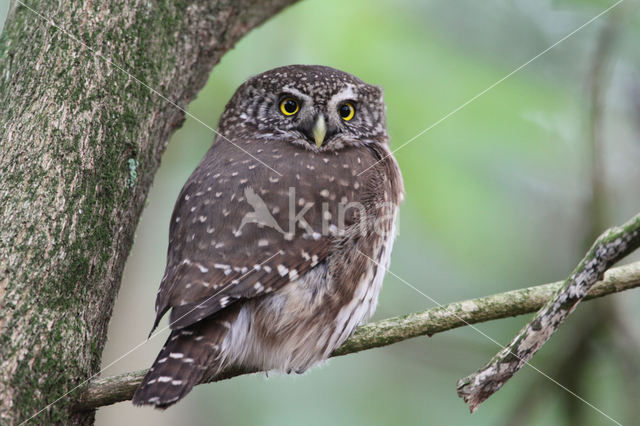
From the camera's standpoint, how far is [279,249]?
282 cm

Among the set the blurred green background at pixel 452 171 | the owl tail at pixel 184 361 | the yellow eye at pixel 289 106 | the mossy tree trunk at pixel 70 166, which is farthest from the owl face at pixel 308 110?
the owl tail at pixel 184 361

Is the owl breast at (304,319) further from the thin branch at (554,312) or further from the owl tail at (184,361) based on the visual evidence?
the thin branch at (554,312)

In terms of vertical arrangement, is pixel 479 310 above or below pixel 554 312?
below

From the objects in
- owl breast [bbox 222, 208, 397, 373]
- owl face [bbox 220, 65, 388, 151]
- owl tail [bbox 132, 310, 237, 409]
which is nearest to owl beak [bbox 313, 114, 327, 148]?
owl face [bbox 220, 65, 388, 151]

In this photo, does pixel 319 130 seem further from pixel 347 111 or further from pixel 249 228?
pixel 249 228

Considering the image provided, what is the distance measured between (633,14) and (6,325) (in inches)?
158

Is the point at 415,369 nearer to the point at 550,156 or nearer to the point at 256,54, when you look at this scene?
the point at 550,156

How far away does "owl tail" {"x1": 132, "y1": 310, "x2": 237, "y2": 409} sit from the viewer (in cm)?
229

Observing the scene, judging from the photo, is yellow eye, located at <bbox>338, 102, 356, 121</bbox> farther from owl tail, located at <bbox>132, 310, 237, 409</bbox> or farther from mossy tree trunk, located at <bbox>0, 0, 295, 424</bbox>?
owl tail, located at <bbox>132, 310, 237, 409</bbox>

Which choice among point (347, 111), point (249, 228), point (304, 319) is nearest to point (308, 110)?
point (347, 111)

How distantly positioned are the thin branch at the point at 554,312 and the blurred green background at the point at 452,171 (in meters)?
1.86

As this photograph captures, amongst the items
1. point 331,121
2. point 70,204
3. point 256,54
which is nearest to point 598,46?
point 331,121

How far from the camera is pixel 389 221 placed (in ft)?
10.9

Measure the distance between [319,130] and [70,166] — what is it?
1.36m
